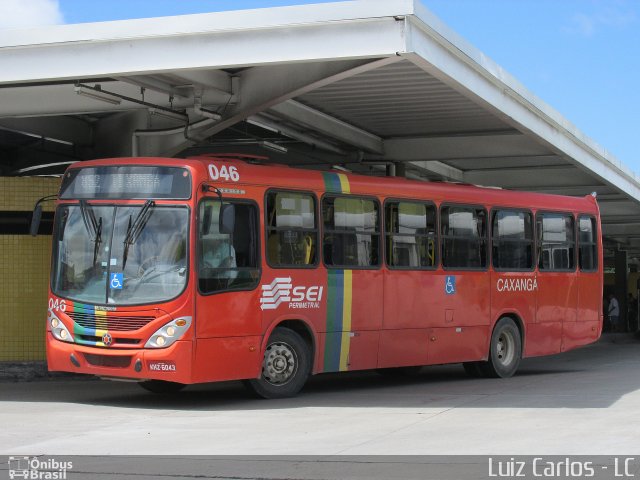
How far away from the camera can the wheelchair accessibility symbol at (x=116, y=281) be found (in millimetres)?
13352

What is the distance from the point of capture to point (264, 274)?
14148 mm

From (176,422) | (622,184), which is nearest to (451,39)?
(176,422)

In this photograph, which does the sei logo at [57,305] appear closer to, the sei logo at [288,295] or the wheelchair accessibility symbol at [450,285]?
the sei logo at [288,295]

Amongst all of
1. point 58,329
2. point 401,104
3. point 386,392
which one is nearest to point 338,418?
point 386,392

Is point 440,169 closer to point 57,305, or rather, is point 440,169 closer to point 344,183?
point 344,183

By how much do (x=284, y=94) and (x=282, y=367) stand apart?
157 inches

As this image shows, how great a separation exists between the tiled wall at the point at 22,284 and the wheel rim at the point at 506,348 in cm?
788

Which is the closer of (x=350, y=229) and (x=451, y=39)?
(x=451, y=39)

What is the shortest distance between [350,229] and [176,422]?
456 cm

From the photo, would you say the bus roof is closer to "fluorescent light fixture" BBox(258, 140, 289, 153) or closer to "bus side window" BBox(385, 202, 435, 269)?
"bus side window" BBox(385, 202, 435, 269)

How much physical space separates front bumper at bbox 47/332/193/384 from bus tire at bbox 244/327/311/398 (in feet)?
4.83

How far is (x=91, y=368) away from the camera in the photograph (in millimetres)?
13492

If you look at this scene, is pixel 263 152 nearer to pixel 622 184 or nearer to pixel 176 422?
pixel 622 184

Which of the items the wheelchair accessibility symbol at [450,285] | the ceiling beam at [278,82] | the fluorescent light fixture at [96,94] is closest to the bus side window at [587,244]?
the wheelchair accessibility symbol at [450,285]
